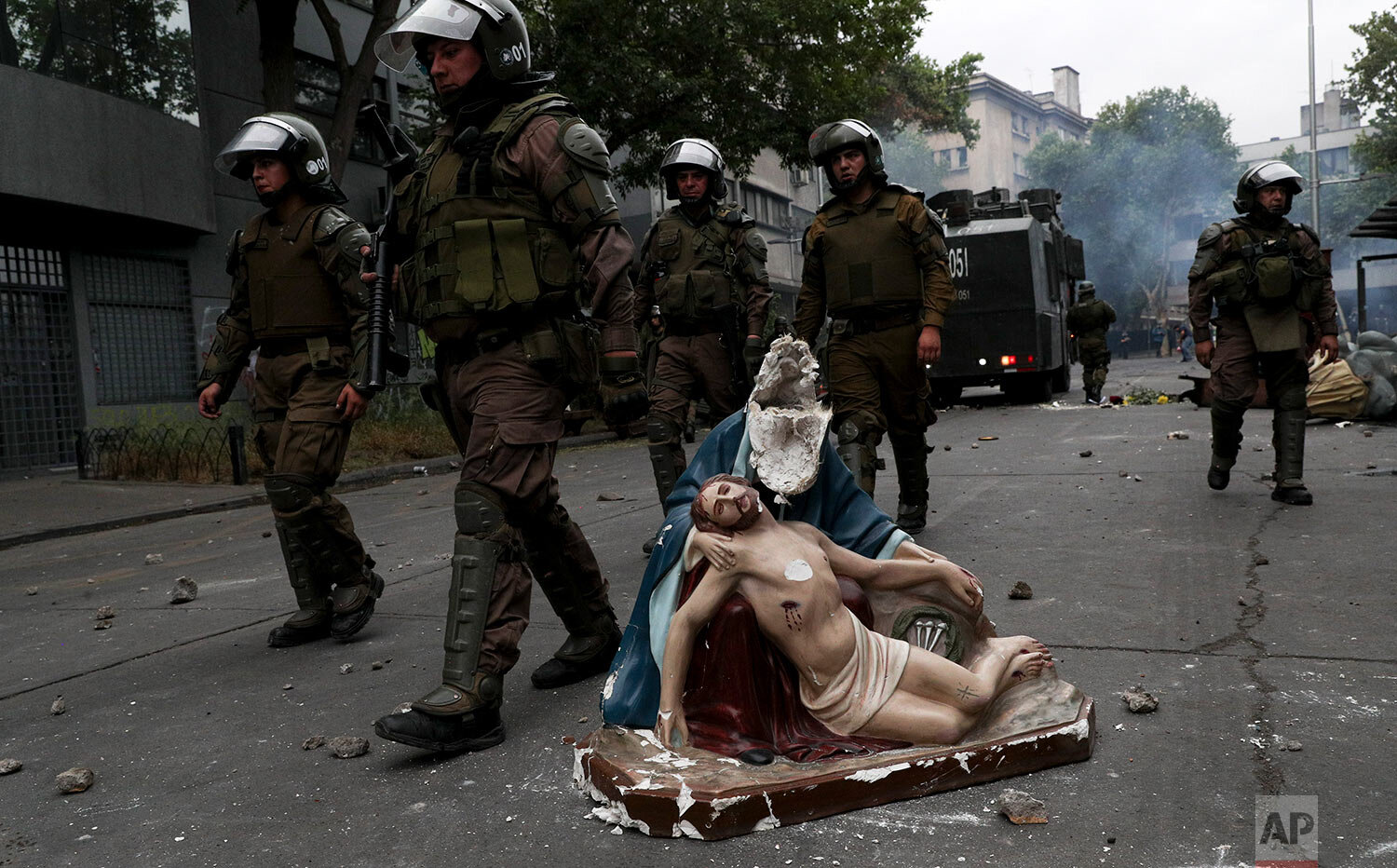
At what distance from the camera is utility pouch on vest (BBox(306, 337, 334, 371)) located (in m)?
5.13

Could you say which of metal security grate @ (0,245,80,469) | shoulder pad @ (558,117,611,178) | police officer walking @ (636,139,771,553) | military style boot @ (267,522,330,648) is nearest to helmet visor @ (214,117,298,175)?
military style boot @ (267,522,330,648)

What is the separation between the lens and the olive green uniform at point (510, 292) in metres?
3.72

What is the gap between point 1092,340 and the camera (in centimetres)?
1828

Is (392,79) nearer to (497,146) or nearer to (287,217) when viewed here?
(287,217)

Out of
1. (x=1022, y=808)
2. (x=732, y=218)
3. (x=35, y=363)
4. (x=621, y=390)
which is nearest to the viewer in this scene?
(x=1022, y=808)

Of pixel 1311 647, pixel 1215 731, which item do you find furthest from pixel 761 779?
pixel 1311 647

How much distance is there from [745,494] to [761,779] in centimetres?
74

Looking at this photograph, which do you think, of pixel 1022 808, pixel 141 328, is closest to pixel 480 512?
pixel 1022 808

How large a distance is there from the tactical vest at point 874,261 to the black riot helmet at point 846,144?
193 mm

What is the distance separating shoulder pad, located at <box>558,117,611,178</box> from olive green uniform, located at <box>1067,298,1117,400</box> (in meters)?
15.5

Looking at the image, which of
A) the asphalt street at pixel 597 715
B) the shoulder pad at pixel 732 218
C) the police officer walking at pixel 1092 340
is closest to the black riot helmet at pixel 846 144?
the shoulder pad at pixel 732 218

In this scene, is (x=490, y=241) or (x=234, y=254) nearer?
(x=490, y=241)

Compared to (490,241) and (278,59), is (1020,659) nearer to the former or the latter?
(490,241)

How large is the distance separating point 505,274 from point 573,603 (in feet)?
4.20
